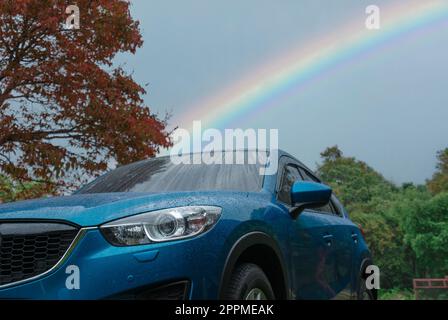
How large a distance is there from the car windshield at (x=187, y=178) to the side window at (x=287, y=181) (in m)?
0.19

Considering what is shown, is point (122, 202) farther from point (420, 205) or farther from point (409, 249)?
point (409, 249)

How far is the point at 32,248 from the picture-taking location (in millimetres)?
2914

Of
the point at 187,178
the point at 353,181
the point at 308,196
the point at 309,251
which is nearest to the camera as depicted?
the point at 308,196

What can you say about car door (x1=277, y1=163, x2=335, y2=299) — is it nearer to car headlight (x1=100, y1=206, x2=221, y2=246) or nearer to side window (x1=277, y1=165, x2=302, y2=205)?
side window (x1=277, y1=165, x2=302, y2=205)

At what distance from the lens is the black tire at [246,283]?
3074mm

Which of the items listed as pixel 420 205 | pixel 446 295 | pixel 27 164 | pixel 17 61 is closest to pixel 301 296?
pixel 27 164

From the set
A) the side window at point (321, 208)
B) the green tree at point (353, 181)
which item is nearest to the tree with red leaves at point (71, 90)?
the side window at point (321, 208)

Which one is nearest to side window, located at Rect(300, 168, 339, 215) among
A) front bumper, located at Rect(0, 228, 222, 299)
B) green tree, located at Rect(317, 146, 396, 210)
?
front bumper, located at Rect(0, 228, 222, 299)

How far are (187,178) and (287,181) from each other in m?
0.81

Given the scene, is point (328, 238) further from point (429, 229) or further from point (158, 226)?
point (429, 229)

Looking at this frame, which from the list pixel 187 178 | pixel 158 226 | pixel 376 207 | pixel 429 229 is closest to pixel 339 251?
pixel 187 178
